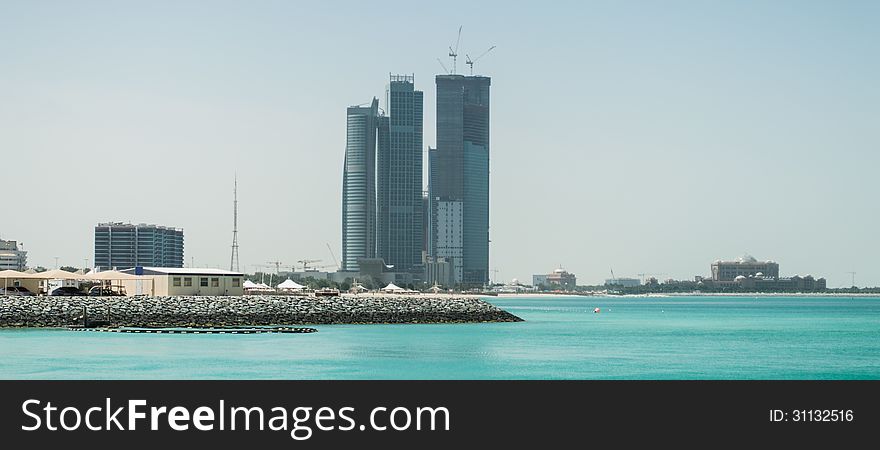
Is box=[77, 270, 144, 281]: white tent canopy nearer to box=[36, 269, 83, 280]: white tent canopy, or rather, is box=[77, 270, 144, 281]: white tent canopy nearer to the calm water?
box=[36, 269, 83, 280]: white tent canopy

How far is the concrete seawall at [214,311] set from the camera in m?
91.4

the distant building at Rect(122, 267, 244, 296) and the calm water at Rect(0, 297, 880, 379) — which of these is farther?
the distant building at Rect(122, 267, 244, 296)

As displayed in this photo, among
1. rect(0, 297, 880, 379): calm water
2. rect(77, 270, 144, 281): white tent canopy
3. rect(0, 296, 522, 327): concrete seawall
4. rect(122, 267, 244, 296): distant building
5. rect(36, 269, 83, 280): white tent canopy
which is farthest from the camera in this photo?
rect(36, 269, 83, 280): white tent canopy

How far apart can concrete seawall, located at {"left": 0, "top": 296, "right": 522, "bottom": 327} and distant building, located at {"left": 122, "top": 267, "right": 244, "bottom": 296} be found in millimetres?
5407

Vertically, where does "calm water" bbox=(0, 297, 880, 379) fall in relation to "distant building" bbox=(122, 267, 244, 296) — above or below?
below

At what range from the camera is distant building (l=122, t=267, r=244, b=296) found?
4198 inches

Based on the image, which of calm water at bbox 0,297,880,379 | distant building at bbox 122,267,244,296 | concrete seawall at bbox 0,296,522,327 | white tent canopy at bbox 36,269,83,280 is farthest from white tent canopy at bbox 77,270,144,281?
calm water at bbox 0,297,880,379

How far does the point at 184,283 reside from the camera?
107438 millimetres

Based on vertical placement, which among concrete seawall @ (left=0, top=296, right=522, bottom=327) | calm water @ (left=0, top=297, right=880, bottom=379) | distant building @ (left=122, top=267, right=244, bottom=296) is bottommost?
calm water @ (left=0, top=297, right=880, bottom=379)

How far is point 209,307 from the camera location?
96312 millimetres

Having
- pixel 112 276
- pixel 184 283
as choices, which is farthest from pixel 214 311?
pixel 112 276

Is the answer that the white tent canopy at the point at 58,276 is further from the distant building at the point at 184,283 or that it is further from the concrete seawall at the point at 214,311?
the concrete seawall at the point at 214,311

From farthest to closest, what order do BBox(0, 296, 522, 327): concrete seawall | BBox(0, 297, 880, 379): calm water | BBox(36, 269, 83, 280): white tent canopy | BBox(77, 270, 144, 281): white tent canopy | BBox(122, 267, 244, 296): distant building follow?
BBox(36, 269, 83, 280): white tent canopy, BBox(77, 270, 144, 281): white tent canopy, BBox(122, 267, 244, 296): distant building, BBox(0, 296, 522, 327): concrete seawall, BBox(0, 297, 880, 379): calm water

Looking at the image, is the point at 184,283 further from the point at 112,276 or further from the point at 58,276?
the point at 58,276
